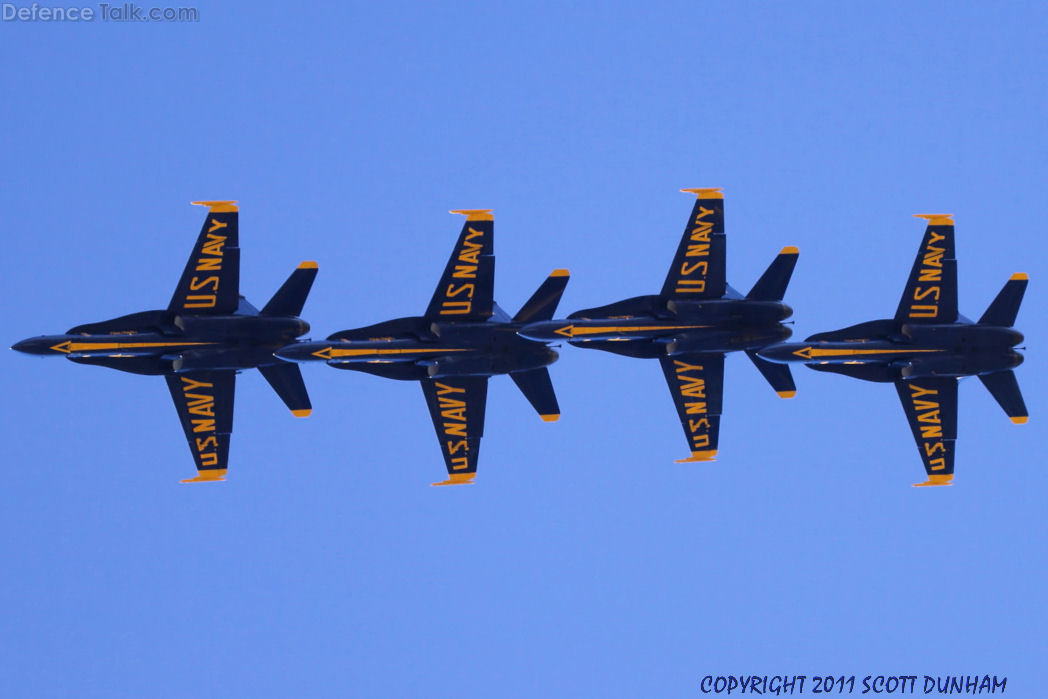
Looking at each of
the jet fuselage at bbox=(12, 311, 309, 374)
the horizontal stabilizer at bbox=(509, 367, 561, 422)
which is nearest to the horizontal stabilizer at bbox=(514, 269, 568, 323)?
the horizontal stabilizer at bbox=(509, 367, 561, 422)

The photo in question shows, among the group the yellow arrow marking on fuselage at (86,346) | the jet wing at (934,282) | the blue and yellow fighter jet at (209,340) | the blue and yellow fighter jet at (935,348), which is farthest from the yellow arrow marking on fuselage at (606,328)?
the yellow arrow marking on fuselage at (86,346)

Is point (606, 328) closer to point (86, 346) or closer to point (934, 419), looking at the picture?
point (934, 419)

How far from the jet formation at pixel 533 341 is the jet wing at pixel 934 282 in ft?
0.19

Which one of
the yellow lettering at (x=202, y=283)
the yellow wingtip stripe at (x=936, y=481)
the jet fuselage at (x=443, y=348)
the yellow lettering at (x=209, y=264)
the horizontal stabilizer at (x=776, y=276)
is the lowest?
the yellow wingtip stripe at (x=936, y=481)

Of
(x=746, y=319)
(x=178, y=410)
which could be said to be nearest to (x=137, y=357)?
(x=178, y=410)

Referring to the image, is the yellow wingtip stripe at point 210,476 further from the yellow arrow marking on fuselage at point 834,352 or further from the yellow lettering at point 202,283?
the yellow arrow marking on fuselage at point 834,352

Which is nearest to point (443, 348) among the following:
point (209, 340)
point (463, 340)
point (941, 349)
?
point (463, 340)

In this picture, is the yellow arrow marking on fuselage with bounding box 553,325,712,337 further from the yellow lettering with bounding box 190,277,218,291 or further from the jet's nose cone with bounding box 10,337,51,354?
the jet's nose cone with bounding box 10,337,51,354

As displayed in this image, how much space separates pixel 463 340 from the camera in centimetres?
5903

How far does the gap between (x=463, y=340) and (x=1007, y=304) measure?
22.2 meters

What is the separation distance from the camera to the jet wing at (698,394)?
2381 inches

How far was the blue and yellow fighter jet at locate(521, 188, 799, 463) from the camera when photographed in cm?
5975

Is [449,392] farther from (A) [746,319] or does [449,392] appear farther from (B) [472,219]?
(A) [746,319]

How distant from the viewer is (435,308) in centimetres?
5925
